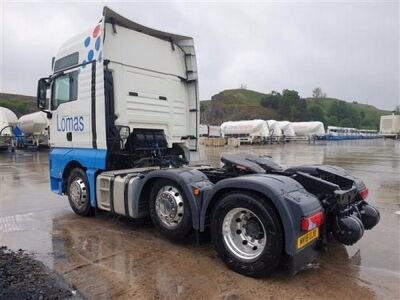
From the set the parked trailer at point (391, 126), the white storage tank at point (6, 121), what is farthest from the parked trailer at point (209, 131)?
the parked trailer at point (391, 126)

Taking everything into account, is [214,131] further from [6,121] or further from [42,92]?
[42,92]

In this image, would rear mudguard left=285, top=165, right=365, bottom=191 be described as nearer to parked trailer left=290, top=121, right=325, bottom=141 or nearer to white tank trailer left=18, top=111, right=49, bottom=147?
white tank trailer left=18, top=111, right=49, bottom=147

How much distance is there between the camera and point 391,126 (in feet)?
184

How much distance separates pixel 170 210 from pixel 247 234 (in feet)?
4.23

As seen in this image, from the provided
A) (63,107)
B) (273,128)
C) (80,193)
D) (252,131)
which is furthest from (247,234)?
(273,128)

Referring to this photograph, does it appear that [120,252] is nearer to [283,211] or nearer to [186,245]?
[186,245]

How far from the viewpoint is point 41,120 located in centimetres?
2822

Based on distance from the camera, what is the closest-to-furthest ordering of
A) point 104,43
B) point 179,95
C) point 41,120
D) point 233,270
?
point 233,270 < point 104,43 < point 179,95 < point 41,120

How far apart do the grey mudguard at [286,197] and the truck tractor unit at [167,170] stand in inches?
0.5

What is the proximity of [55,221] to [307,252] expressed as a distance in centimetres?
460

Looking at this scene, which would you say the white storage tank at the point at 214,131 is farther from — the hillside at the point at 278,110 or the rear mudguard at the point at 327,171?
the rear mudguard at the point at 327,171

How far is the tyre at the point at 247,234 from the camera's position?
361cm

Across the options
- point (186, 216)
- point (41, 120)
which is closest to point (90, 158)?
point (186, 216)

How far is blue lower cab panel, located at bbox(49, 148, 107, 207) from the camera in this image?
20.0 feet
